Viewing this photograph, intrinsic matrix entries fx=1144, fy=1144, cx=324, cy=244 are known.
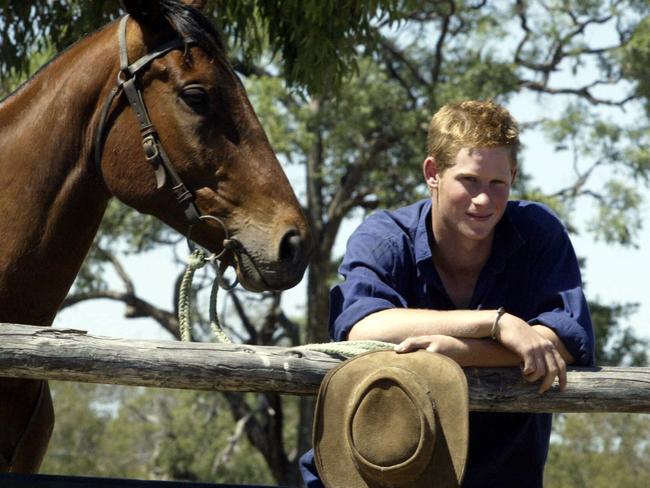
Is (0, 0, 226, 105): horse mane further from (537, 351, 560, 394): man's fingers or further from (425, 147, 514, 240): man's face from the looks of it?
(537, 351, 560, 394): man's fingers

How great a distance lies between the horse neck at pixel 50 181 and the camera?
11.3 ft

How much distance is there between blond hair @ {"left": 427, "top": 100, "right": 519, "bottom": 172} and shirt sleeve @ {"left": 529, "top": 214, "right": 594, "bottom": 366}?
0.25 meters

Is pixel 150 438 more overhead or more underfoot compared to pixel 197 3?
more underfoot

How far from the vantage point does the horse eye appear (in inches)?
141

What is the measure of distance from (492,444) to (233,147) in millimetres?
1219

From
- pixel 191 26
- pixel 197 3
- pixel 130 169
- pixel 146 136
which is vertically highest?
pixel 197 3

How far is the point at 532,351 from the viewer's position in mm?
2855

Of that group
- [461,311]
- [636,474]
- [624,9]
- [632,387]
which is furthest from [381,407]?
[636,474]

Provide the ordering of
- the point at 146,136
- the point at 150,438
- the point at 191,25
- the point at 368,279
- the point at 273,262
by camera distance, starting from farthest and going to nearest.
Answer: the point at 150,438
the point at 191,25
the point at 146,136
the point at 273,262
the point at 368,279

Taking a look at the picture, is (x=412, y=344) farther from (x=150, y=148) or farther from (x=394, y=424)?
(x=150, y=148)

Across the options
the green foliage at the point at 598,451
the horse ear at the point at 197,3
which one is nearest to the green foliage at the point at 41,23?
the horse ear at the point at 197,3

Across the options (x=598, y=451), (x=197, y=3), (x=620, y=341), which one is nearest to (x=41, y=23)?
(x=197, y=3)

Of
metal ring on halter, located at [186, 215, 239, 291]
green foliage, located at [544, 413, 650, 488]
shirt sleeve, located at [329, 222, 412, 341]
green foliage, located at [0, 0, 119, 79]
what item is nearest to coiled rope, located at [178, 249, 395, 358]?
metal ring on halter, located at [186, 215, 239, 291]

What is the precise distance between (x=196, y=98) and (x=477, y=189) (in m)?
1.01
